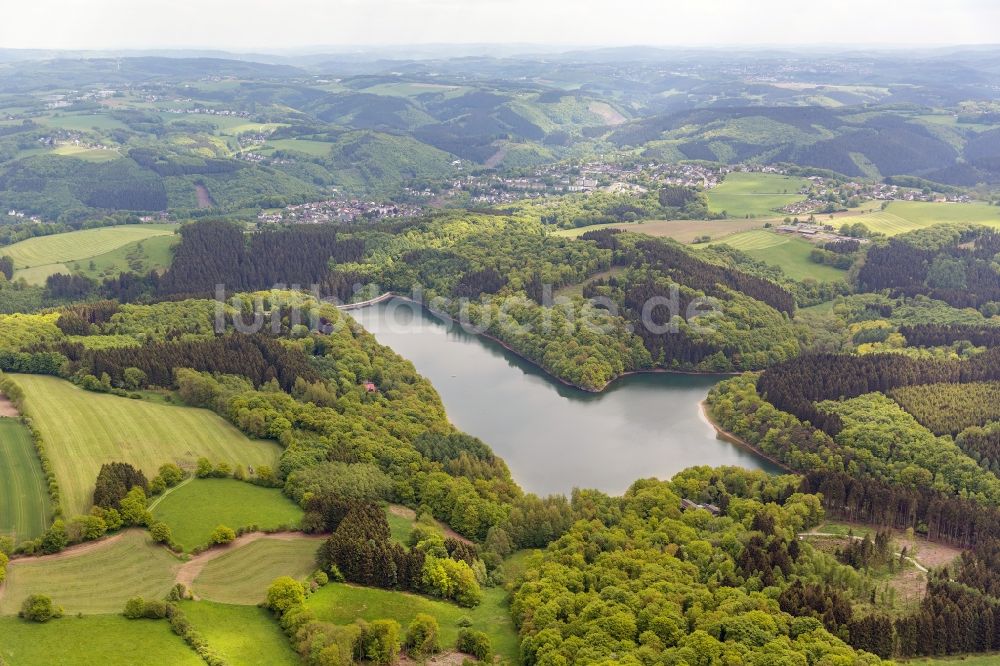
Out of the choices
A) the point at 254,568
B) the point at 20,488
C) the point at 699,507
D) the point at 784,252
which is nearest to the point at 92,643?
the point at 254,568

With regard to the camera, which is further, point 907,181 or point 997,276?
point 907,181

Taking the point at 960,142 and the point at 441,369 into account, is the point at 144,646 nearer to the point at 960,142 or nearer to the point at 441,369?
the point at 441,369

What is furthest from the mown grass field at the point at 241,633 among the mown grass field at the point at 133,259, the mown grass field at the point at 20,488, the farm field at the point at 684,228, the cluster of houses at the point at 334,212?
the cluster of houses at the point at 334,212

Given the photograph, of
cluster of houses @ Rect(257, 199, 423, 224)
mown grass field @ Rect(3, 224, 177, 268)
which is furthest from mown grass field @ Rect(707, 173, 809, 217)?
mown grass field @ Rect(3, 224, 177, 268)

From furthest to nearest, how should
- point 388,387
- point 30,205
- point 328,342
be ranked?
1. point 30,205
2. point 328,342
3. point 388,387

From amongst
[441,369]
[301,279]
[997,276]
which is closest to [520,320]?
[441,369]

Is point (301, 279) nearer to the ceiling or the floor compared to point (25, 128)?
nearer to the floor
